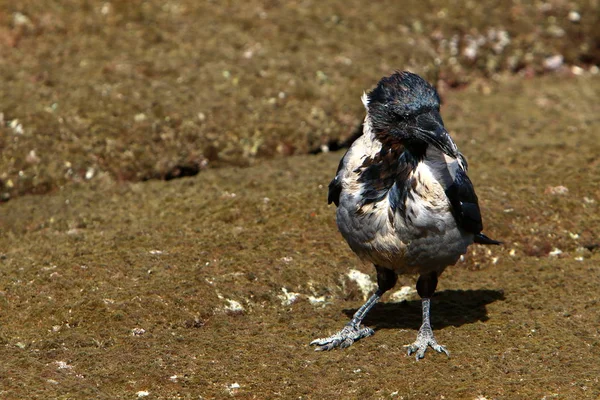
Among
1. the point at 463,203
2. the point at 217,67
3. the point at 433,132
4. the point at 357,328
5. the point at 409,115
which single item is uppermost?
the point at 409,115

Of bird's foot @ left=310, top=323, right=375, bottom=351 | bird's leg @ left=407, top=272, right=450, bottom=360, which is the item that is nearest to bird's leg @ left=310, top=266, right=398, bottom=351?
bird's foot @ left=310, top=323, right=375, bottom=351

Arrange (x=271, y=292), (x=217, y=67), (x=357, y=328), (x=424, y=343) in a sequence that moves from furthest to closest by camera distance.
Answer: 1. (x=217, y=67)
2. (x=271, y=292)
3. (x=357, y=328)
4. (x=424, y=343)

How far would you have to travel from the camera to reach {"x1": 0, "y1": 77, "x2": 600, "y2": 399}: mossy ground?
8172mm

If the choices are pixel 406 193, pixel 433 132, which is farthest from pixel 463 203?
pixel 433 132

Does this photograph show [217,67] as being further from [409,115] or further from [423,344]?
[423,344]

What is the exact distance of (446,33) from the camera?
17406mm

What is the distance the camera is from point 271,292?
33.0 ft

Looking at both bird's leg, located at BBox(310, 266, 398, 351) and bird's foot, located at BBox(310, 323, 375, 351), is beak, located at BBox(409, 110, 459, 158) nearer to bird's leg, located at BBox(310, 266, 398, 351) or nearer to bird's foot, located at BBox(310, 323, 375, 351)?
bird's leg, located at BBox(310, 266, 398, 351)

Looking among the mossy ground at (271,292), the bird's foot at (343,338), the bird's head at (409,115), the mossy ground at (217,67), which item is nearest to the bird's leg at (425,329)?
the mossy ground at (271,292)

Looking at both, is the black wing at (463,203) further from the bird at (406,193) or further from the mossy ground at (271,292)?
the mossy ground at (271,292)

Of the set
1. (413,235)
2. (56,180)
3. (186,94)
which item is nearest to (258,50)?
(186,94)

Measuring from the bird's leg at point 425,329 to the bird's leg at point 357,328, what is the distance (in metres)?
0.40

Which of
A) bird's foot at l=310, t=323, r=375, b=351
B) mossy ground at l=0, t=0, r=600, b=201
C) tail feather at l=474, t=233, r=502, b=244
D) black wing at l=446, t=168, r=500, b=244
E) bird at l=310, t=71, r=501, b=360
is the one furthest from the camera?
mossy ground at l=0, t=0, r=600, b=201

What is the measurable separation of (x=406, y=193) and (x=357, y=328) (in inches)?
64.4
